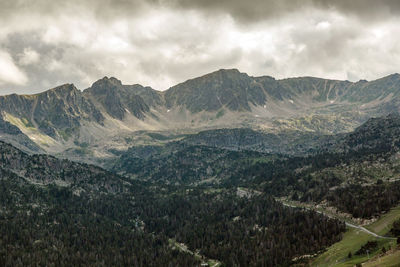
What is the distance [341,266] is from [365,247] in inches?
1063

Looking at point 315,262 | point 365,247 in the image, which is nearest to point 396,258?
point 365,247

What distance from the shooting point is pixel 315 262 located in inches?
7569

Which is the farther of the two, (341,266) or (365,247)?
(365,247)

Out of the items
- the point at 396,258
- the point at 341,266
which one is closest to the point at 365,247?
the point at 341,266

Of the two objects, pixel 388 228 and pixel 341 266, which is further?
pixel 388 228

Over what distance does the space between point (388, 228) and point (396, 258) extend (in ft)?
306

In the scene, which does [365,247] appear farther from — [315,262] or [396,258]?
[396,258]

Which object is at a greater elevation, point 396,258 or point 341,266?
point 396,258

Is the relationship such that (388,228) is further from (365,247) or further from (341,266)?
(341,266)

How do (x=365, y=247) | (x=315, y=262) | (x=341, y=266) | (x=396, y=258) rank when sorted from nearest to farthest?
1. (x=396, y=258)
2. (x=341, y=266)
3. (x=365, y=247)
4. (x=315, y=262)

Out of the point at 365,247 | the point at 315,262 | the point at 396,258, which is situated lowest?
the point at 315,262

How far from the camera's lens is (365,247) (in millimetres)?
178500

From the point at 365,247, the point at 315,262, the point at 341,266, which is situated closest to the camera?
the point at 341,266

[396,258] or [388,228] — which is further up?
[396,258]
